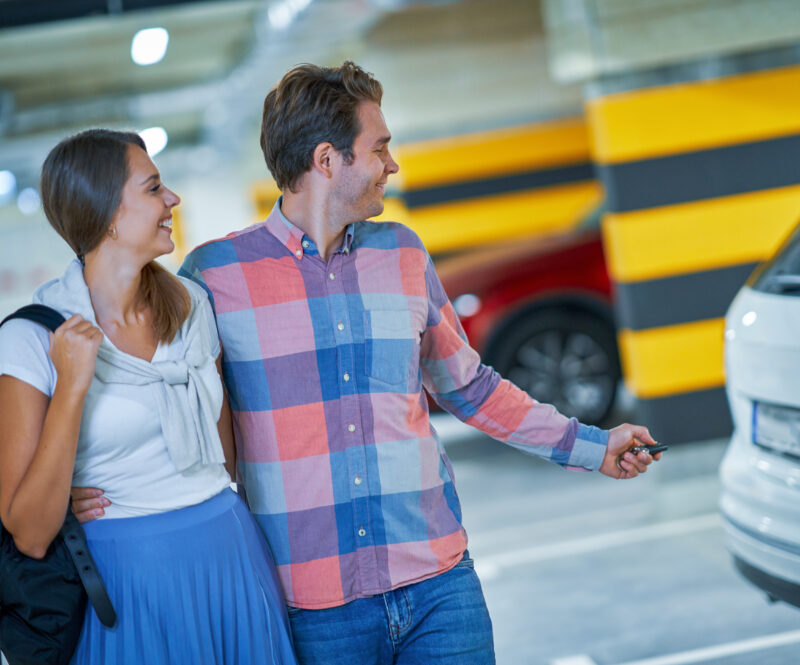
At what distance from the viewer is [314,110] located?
1937 mm

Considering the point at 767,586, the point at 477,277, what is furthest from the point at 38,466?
the point at 477,277

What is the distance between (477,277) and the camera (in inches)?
266

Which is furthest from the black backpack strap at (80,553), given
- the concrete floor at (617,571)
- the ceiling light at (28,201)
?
the ceiling light at (28,201)

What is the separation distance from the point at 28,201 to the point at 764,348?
22.9 meters

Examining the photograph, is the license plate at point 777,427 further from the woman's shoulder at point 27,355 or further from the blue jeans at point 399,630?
the woman's shoulder at point 27,355

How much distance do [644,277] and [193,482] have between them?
399 cm

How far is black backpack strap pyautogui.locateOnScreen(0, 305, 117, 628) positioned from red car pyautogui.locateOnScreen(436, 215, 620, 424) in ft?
15.8

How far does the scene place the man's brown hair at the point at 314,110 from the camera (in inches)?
76.4

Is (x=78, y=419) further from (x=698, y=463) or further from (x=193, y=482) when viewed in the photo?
(x=698, y=463)

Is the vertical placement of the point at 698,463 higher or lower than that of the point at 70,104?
lower

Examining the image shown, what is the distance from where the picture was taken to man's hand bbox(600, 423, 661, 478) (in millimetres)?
2162

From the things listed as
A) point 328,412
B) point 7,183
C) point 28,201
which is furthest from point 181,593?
point 28,201

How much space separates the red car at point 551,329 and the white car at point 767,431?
128 inches

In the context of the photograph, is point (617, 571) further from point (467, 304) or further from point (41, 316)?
point (41, 316)
